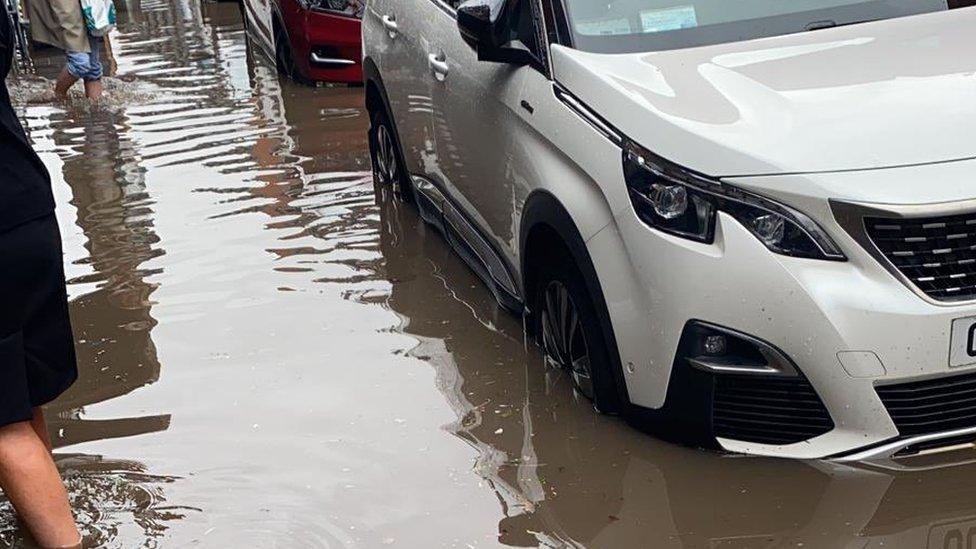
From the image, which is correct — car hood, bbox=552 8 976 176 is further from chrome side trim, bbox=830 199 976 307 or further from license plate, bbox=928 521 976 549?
license plate, bbox=928 521 976 549

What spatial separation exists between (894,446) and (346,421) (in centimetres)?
186

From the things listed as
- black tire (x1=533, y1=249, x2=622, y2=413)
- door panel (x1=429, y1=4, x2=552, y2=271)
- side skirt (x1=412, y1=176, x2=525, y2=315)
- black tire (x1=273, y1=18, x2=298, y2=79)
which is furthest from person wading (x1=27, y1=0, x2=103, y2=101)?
black tire (x1=533, y1=249, x2=622, y2=413)

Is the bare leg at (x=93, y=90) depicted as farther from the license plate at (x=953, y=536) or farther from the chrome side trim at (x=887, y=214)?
the license plate at (x=953, y=536)

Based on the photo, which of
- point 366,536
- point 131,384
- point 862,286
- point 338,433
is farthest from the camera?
point 131,384

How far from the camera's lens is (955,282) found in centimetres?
351

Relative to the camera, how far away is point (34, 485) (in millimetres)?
3658

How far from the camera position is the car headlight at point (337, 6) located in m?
11.3

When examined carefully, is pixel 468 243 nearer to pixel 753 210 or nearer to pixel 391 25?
pixel 391 25

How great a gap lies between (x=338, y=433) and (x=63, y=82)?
28.4 ft

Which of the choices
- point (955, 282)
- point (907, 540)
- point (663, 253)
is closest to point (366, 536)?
point (663, 253)

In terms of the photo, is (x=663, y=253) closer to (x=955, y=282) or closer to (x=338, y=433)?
(x=955, y=282)

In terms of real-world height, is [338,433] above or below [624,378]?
below

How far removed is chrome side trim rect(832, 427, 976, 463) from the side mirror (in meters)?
1.76

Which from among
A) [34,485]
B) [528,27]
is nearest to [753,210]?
[528,27]
